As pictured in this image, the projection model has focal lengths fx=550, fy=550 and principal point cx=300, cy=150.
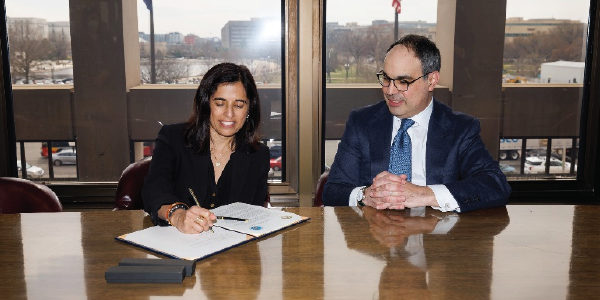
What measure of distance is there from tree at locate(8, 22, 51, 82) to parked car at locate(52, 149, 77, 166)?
0.57 meters

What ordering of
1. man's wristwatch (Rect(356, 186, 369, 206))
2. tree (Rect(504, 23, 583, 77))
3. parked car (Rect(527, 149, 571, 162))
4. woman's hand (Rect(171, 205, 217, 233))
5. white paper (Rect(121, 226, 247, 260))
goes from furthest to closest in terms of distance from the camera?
1. parked car (Rect(527, 149, 571, 162))
2. tree (Rect(504, 23, 583, 77))
3. man's wristwatch (Rect(356, 186, 369, 206))
4. woman's hand (Rect(171, 205, 217, 233))
5. white paper (Rect(121, 226, 247, 260))

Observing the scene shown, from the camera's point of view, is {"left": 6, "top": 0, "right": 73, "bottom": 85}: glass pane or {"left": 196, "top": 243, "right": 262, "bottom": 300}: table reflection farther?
{"left": 6, "top": 0, "right": 73, "bottom": 85}: glass pane

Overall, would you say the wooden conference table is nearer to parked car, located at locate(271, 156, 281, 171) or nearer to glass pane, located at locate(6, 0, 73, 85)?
parked car, located at locate(271, 156, 281, 171)

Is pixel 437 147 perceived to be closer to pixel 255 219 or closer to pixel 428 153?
pixel 428 153

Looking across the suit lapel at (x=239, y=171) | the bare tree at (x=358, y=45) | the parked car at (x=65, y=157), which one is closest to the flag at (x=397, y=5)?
the bare tree at (x=358, y=45)

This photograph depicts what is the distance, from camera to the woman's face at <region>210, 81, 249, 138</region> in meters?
2.35

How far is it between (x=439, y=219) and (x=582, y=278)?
22.0 inches

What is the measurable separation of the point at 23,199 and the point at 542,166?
3.45 m

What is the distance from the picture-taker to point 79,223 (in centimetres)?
187

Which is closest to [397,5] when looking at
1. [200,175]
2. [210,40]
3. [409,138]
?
[210,40]

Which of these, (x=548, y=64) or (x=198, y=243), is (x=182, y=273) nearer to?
(x=198, y=243)

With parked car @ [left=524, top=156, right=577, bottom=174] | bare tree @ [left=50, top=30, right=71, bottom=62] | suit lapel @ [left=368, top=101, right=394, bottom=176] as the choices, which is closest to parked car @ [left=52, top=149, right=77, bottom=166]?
bare tree @ [left=50, top=30, right=71, bottom=62]

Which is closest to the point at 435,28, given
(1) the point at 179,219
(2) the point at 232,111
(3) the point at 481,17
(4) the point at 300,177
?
(3) the point at 481,17

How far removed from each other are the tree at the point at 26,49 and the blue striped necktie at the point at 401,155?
2.53 m
